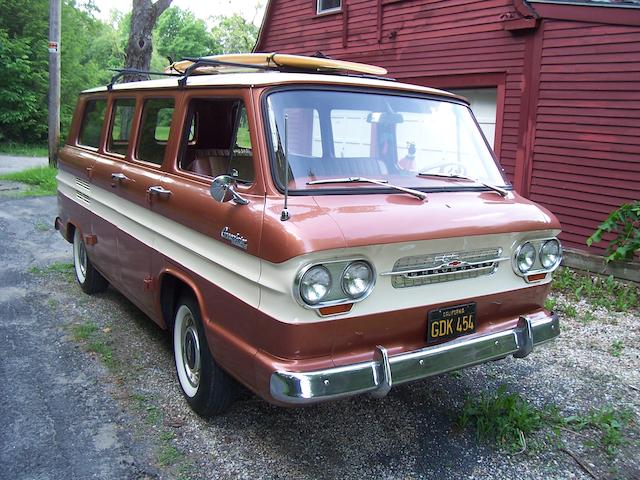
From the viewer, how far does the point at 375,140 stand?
12.0ft

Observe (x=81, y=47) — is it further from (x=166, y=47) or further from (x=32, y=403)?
(x=166, y=47)

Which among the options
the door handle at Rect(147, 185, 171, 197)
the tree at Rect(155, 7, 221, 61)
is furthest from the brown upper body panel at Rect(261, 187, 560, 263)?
the tree at Rect(155, 7, 221, 61)

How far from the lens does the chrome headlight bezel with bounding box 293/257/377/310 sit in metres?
2.66

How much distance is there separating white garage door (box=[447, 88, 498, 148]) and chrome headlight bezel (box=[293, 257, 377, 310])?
22.1ft

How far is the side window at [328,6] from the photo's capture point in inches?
468

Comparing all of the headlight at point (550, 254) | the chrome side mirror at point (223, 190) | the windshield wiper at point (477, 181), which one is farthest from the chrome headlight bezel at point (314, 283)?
the headlight at point (550, 254)

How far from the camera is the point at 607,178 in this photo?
7.22 metres

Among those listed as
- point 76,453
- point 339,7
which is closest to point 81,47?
point 339,7

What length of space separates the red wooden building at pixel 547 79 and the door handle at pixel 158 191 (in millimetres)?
5526

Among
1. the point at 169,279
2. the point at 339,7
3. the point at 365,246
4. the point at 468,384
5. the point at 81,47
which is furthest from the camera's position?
the point at 81,47

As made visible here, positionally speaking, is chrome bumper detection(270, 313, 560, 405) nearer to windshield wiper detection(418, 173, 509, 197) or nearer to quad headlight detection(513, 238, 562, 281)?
quad headlight detection(513, 238, 562, 281)

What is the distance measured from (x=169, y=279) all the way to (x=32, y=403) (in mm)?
1135

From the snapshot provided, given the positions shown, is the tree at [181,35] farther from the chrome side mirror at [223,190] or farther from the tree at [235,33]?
the chrome side mirror at [223,190]

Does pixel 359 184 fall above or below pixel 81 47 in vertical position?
below
